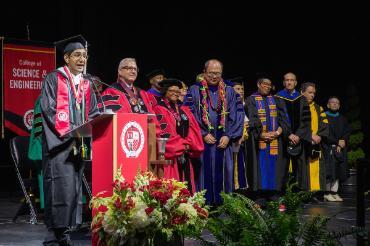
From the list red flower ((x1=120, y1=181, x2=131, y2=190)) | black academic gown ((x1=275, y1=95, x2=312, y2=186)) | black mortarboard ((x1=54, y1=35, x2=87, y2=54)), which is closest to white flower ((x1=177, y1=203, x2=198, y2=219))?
red flower ((x1=120, y1=181, x2=131, y2=190))

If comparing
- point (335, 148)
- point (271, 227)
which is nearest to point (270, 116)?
point (335, 148)

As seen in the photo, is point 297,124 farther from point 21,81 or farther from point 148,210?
point 148,210

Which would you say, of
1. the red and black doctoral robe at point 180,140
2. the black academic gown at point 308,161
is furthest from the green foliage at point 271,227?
the black academic gown at point 308,161

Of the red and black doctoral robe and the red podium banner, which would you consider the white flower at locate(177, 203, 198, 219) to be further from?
the red and black doctoral robe

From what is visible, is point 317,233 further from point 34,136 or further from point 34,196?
point 34,196

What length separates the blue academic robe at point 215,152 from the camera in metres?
7.05

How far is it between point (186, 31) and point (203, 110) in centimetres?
420

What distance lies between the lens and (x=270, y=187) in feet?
27.2

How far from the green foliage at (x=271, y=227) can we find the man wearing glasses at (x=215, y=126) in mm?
3829

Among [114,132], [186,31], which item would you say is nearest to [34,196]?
[114,132]

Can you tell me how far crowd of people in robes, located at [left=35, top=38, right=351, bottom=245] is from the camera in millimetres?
4707

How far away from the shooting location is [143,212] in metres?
3.81

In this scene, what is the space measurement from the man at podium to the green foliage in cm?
180

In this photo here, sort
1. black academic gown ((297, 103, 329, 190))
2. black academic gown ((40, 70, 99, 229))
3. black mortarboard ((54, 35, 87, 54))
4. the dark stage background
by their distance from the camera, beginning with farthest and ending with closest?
the dark stage background, black academic gown ((297, 103, 329, 190)), black mortarboard ((54, 35, 87, 54)), black academic gown ((40, 70, 99, 229))
